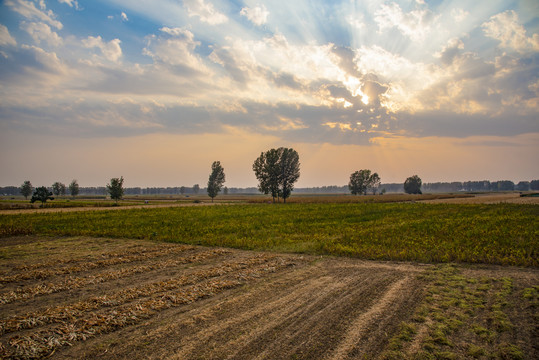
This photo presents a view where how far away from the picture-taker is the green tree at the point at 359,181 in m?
154

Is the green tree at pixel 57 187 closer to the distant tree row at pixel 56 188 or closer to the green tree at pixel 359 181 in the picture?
the distant tree row at pixel 56 188

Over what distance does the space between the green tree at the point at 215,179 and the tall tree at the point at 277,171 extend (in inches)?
1097

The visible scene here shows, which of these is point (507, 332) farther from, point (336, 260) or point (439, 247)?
point (439, 247)

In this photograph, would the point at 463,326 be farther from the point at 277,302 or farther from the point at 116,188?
the point at 116,188

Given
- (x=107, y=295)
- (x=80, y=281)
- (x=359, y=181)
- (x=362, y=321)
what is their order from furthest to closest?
(x=359, y=181) → (x=80, y=281) → (x=107, y=295) → (x=362, y=321)

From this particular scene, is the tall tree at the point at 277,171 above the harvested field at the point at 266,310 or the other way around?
above

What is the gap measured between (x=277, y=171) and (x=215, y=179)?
35.6m

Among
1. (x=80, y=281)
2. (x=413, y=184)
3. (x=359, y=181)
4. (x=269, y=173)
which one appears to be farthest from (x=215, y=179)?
(x=413, y=184)

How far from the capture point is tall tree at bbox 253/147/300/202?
83.8 metres

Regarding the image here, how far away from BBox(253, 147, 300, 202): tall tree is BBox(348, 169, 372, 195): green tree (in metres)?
78.1

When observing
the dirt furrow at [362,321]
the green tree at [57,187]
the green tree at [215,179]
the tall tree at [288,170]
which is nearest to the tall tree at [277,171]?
the tall tree at [288,170]

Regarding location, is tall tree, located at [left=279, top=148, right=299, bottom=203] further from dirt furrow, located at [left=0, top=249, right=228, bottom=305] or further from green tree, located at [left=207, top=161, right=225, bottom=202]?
dirt furrow, located at [left=0, top=249, right=228, bottom=305]

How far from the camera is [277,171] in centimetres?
8381

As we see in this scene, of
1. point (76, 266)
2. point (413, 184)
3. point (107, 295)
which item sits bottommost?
point (76, 266)
